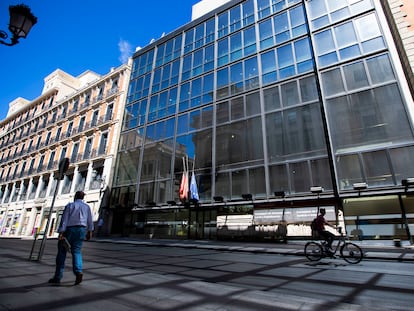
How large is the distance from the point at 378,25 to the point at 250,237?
15.3m

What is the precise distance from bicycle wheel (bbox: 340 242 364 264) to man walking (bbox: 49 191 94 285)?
691 centimetres

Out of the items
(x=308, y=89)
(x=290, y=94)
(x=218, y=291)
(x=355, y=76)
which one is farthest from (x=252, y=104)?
(x=218, y=291)

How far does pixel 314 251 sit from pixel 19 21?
9137mm

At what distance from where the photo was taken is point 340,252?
677 cm

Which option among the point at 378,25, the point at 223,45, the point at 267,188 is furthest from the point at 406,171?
the point at 223,45

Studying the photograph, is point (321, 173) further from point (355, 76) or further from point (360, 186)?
point (355, 76)

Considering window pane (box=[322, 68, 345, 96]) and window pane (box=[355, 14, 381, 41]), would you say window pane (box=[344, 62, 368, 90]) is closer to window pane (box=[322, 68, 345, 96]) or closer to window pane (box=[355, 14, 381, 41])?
window pane (box=[322, 68, 345, 96])

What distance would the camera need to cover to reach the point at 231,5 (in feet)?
71.7

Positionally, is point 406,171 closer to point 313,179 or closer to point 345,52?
point 313,179

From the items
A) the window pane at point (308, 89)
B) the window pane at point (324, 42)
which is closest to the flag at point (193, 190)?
the window pane at point (308, 89)

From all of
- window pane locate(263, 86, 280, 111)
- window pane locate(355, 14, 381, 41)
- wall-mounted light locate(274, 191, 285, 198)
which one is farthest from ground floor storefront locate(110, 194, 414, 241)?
window pane locate(355, 14, 381, 41)

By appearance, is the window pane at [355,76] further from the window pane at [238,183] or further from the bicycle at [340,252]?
the bicycle at [340,252]

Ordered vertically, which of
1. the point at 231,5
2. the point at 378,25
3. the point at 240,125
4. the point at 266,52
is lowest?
the point at 240,125

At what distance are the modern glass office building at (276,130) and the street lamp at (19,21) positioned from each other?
41.8 feet
